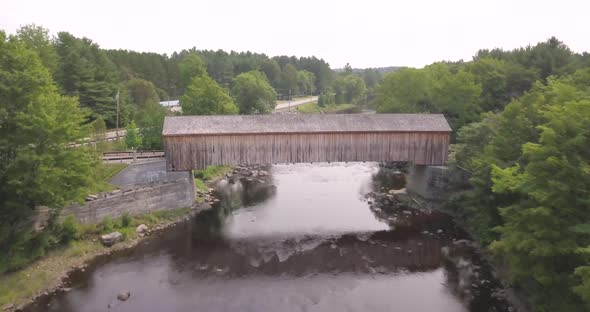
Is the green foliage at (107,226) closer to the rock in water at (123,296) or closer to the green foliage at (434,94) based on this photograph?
the rock in water at (123,296)

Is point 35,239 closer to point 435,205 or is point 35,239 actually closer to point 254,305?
point 254,305

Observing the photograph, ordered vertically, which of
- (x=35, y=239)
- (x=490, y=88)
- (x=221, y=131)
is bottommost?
(x=35, y=239)

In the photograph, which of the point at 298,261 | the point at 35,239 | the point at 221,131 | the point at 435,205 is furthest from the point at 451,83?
the point at 35,239

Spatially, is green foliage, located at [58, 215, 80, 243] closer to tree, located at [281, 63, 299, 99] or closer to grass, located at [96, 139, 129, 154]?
grass, located at [96, 139, 129, 154]

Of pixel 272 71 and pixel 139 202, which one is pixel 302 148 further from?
pixel 272 71

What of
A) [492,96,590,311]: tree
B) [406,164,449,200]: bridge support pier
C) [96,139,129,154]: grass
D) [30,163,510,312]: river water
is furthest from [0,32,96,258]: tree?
Answer: [406,164,449,200]: bridge support pier

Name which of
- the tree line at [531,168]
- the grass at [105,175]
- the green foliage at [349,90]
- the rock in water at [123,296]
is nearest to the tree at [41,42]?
the grass at [105,175]

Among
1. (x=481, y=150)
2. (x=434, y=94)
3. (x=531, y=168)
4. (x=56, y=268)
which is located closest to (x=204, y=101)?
(x=434, y=94)
